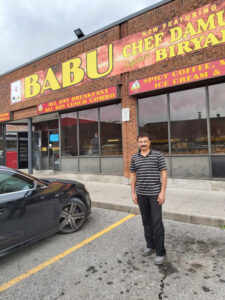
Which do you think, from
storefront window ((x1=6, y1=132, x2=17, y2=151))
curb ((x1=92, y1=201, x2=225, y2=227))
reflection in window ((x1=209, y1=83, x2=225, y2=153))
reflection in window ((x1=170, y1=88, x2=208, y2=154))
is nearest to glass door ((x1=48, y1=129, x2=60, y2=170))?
storefront window ((x1=6, y1=132, x2=17, y2=151))

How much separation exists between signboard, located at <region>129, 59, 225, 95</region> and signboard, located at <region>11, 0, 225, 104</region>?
2.07 feet

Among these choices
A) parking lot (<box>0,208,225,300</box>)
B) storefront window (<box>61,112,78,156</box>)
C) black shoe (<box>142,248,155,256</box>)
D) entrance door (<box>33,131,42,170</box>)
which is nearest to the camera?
parking lot (<box>0,208,225,300</box>)

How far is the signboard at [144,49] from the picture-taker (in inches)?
263

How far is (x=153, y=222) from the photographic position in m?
2.99

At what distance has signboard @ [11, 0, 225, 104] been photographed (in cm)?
667

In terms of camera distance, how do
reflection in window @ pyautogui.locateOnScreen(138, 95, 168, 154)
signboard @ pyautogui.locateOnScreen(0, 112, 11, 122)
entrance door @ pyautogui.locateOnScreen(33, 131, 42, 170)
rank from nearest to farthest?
reflection in window @ pyautogui.locateOnScreen(138, 95, 168, 154)
signboard @ pyautogui.locateOnScreen(0, 112, 11, 122)
entrance door @ pyautogui.locateOnScreen(33, 131, 42, 170)

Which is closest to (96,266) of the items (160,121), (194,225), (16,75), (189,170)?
(194,225)

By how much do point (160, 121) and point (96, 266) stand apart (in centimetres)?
620

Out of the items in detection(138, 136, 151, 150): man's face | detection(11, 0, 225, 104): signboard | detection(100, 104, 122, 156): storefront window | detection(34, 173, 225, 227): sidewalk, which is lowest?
detection(34, 173, 225, 227): sidewalk

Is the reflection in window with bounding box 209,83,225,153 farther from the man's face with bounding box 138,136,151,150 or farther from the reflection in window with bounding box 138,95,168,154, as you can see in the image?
the man's face with bounding box 138,136,151,150

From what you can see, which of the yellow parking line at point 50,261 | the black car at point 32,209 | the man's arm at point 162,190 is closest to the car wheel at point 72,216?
the black car at point 32,209

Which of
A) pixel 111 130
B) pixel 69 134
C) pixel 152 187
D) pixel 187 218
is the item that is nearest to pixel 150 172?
pixel 152 187

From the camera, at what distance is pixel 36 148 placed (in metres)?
13.5

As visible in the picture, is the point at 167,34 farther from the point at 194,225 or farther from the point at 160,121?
the point at 194,225
